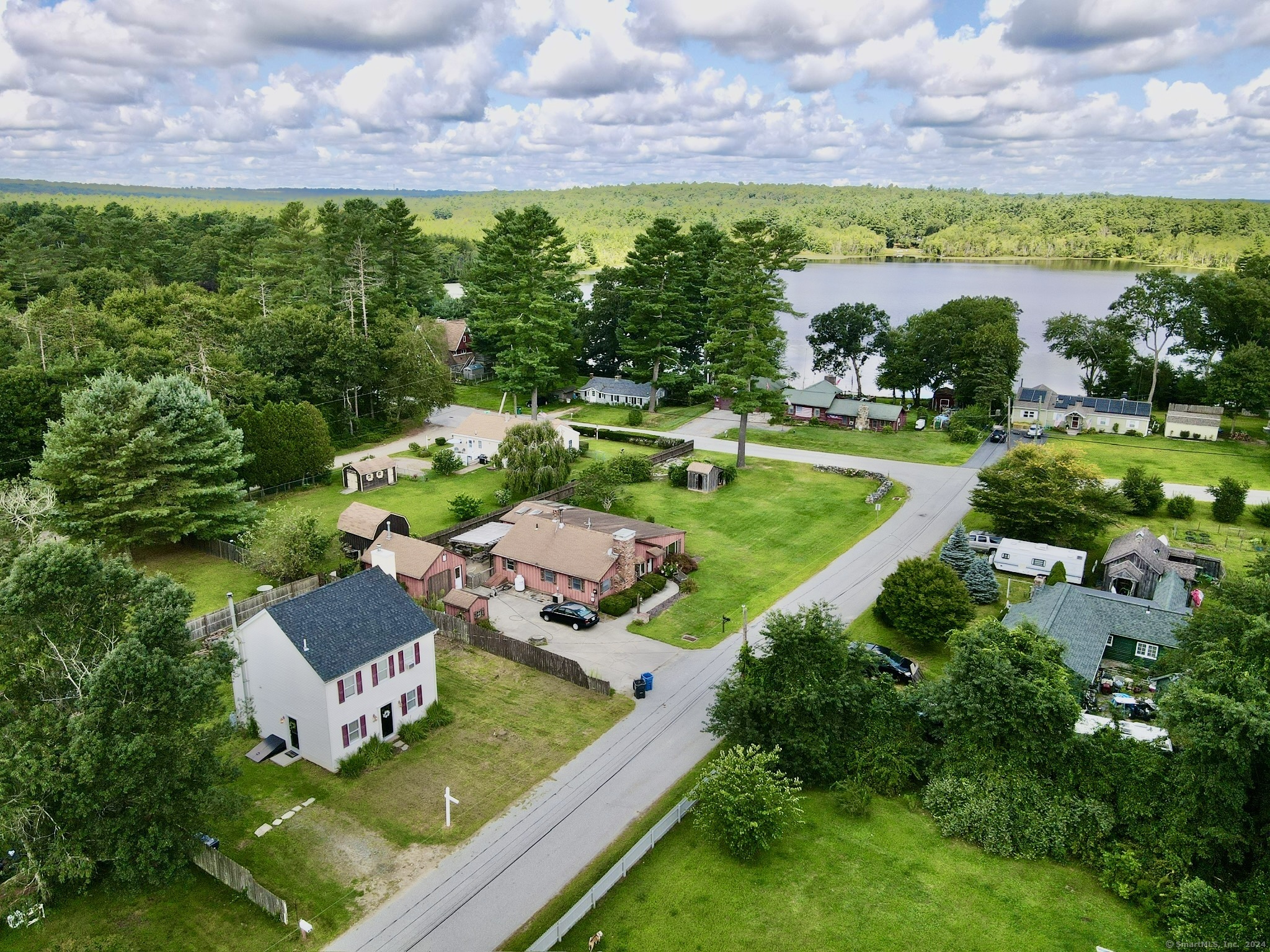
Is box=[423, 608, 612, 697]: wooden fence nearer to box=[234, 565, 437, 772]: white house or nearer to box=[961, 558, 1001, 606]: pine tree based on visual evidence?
box=[234, 565, 437, 772]: white house

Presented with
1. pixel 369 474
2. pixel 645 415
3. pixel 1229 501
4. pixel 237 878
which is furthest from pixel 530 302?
pixel 237 878

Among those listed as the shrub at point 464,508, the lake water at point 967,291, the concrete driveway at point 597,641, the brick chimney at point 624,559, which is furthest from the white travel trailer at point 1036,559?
the lake water at point 967,291

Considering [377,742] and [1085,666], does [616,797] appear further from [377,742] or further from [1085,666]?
[1085,666]

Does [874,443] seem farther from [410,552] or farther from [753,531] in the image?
[410,552]

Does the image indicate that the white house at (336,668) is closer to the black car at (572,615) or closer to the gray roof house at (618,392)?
the black car at (572,615)

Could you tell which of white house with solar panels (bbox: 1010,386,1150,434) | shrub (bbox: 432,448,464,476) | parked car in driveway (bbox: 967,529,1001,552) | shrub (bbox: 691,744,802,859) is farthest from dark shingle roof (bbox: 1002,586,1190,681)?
white house with solar panels (bbox: 1010,386,1150,434)
